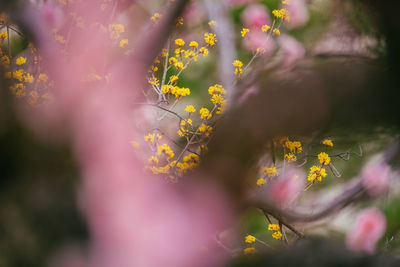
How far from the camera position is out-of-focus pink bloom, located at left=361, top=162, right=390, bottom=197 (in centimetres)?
74

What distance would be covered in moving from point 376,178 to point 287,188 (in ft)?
0.59

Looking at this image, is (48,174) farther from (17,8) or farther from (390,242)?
(390,242)

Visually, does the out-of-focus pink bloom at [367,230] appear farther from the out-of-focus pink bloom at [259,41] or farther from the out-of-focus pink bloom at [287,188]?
the out-of-focus pink bloom at [259,41]

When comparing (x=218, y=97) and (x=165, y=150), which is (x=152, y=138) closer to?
(x=165, y=150)

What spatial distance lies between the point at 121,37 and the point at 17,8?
328 millimetres

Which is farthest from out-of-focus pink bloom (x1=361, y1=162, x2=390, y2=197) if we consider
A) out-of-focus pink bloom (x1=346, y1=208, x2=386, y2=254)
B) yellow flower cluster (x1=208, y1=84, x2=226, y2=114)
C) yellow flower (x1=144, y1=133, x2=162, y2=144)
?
yellow flower (x1=144, y1=133, x2=162, y2=144)

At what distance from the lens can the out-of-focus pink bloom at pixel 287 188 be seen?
0.71 m

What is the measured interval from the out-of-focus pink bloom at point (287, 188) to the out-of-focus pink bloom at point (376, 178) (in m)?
0.13

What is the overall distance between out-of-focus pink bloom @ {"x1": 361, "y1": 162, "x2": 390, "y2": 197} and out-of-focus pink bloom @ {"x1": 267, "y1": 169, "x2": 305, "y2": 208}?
0.42ft

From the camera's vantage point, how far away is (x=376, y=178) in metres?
0.74

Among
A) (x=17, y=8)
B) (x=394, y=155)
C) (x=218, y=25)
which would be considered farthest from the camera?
(x=218, y=25)

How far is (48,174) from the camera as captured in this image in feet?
1.33

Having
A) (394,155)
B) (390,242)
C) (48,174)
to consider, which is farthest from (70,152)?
(390,242)

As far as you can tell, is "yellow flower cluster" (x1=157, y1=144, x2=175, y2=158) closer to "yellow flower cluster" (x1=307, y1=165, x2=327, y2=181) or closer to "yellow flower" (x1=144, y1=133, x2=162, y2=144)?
"yellow flower" (x1=144, y1=133, x2=162, y2=144)
